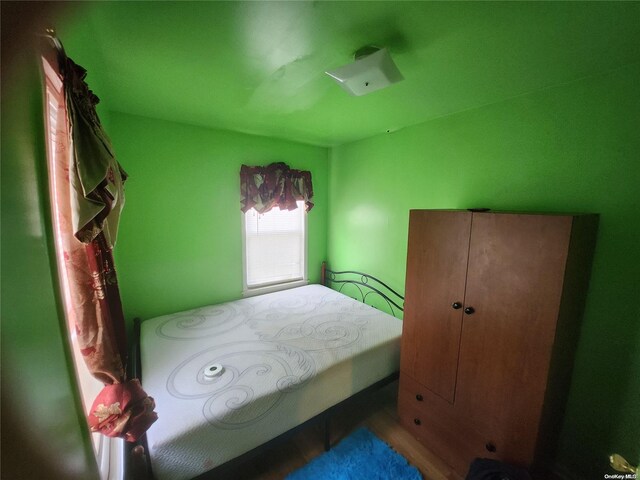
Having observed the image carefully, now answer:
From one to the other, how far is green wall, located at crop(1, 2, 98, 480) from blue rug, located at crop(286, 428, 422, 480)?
1380mm

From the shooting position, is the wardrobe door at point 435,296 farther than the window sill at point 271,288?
No

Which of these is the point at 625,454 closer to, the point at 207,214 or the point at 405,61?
the point at 405,61

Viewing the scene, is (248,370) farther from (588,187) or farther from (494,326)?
(588,187)

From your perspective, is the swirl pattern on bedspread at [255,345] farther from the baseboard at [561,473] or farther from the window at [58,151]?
the baseboard at [561,473]

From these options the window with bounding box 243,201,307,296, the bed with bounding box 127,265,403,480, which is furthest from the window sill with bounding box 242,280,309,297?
the bed with bounding box 127,265,403,480

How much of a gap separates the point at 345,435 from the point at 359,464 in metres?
0.26

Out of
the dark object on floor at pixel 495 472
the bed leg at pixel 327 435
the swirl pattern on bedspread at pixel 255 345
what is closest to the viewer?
the dark object on floor at pixel 495 472

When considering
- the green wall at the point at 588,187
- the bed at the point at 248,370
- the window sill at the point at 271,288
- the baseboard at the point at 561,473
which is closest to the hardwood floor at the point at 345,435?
the bed at the point at 248,370

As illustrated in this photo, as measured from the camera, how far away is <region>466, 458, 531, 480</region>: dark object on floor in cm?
133

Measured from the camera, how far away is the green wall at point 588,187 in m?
1.39

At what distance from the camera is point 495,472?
135 centimetres

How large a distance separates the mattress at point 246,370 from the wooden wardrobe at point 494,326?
49cm

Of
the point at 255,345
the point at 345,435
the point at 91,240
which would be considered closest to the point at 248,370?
the point at 255,345

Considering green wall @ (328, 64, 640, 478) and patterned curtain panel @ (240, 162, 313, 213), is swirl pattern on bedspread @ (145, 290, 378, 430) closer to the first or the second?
patterned curtain panel @ (240, 162, 313, 213)
